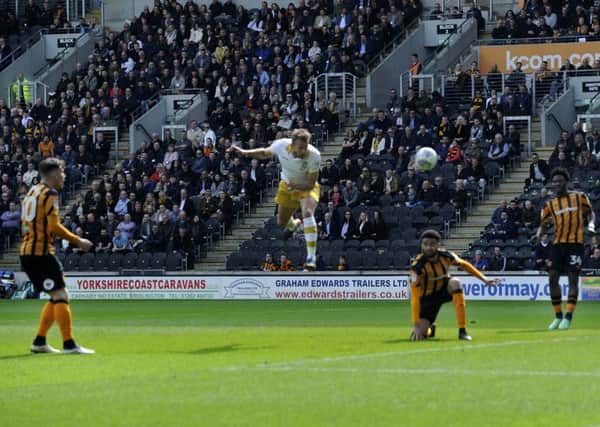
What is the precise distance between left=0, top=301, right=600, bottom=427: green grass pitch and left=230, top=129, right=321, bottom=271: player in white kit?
5.30ft

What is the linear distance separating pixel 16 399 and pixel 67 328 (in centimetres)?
402

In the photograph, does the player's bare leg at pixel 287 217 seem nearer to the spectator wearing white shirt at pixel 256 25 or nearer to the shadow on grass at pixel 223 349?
the shadow on grass at pixel 223 349

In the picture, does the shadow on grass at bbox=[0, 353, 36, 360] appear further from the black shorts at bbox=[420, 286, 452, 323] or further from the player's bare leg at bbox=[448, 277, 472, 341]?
the player's bare leg at bbox=[448, 277, 472, 341]

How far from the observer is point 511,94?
41.2 meters

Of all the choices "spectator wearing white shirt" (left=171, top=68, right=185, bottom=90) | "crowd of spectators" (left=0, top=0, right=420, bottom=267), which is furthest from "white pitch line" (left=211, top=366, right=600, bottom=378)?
"spectator wearing white shirt" (left=171, top=68, right=185, bottom=90)

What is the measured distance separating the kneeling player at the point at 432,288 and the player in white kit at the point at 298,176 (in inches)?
112

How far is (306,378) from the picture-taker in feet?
43.1

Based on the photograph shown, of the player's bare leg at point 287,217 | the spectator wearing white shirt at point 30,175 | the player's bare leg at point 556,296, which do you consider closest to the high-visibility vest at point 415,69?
the spectator wearing white shirt at point 30,175

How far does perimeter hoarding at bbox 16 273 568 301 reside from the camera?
33562mm

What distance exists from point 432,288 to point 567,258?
3.20 meters

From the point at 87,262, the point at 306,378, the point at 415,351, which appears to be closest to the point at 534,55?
the point at 87,262

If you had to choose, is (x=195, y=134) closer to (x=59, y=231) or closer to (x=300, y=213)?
(x=300, y=213)

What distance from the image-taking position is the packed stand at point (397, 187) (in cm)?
3744

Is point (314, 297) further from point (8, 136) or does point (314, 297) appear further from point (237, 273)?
point (8, 136)
